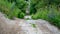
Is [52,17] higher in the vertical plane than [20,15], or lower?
higher

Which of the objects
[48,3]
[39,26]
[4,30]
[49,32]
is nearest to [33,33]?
[49,32]

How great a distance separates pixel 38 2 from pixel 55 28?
7.40m

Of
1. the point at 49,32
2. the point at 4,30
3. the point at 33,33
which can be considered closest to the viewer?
the point at 4,30

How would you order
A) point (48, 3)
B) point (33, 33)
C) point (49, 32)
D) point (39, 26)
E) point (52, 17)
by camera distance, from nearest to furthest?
point (33, 33) < point (49, 32) < point (39, 26) < point (52, 17) < point (48, 3)

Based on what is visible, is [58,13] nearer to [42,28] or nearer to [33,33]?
[42,28]

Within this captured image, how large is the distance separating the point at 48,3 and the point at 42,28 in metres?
6.61

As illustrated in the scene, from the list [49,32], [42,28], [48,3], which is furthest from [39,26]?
[48,3]

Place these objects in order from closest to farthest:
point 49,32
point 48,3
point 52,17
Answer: point 49,32 → point 52,17 → point 48,3

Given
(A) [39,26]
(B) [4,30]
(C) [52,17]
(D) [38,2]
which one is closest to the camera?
(B) [4,30]

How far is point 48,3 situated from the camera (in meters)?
17.8

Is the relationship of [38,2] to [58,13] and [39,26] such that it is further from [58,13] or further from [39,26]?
[39,26]

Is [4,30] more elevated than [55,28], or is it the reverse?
[4,30]

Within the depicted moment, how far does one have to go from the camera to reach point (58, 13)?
1345 cm

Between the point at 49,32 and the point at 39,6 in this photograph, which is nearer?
the point at 49,32
